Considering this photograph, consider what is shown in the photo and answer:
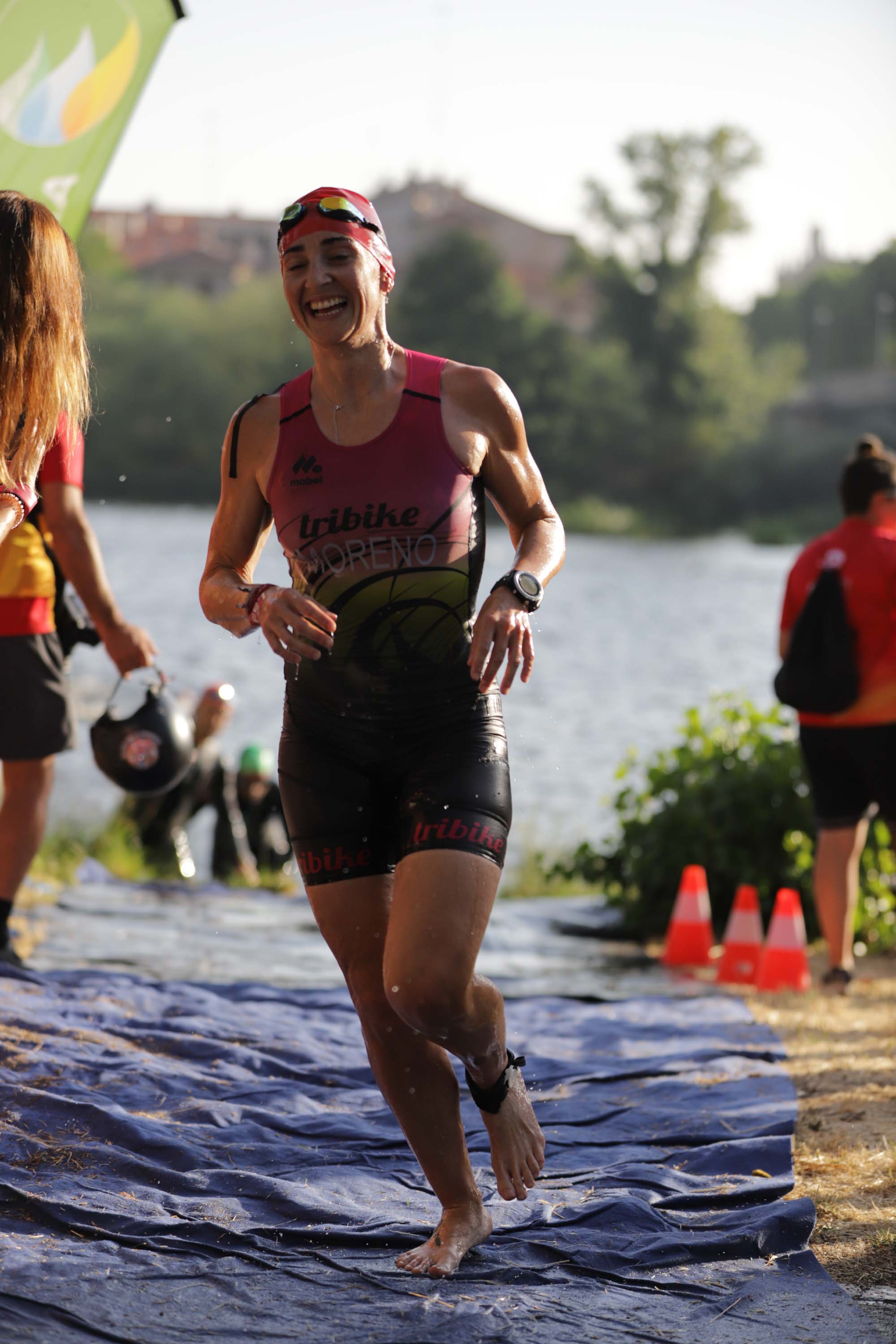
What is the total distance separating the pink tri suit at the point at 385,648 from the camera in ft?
11.0

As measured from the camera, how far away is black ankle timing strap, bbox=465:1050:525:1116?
11.2 ft

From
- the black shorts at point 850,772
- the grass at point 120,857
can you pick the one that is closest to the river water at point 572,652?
the black shorts at point 850,772

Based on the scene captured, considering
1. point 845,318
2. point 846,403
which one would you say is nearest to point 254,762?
point 846,403

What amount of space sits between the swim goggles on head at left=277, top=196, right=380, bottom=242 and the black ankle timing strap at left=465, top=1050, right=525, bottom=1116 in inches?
74.1

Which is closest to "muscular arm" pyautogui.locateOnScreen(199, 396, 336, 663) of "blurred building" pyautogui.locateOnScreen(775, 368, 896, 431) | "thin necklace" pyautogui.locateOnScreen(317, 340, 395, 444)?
"thin necklace" pyautogui.locateOnScreen(317, 340, 395, 444)

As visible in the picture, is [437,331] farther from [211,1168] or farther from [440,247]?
[211,1168]

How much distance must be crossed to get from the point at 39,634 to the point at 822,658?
3.30 metres

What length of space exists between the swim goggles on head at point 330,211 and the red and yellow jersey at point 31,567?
1.94 metres

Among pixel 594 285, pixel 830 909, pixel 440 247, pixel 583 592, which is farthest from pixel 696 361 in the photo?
pixel 830 909

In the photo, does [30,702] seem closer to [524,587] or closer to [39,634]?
[39,634]

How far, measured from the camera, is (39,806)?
5355 millimetres

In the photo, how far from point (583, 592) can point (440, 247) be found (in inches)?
606

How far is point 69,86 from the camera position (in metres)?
6.15

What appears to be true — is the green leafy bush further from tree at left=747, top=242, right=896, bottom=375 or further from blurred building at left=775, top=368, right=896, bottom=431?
tree at left=747, top=242, right=896, bottom=375
